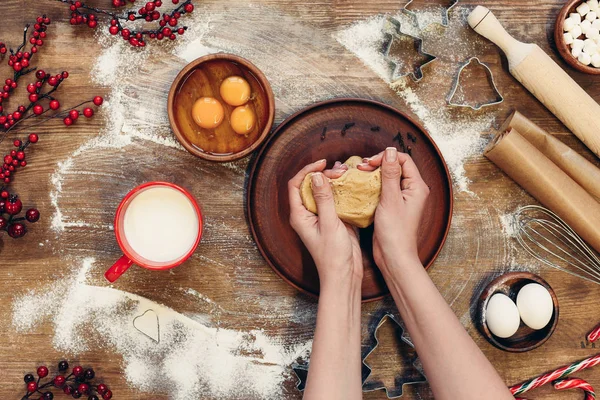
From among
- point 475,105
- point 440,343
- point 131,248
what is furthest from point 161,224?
point 475,105

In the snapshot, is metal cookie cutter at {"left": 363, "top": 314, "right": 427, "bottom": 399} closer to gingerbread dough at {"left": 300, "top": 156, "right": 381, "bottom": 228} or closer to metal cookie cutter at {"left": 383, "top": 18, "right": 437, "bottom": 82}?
gingerbread dough at {"left": 300, "top": 156, "right": 381, "bottom": 228}

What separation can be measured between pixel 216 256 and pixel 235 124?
0.32 metres

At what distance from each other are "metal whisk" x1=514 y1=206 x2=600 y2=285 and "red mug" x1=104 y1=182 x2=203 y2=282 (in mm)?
773

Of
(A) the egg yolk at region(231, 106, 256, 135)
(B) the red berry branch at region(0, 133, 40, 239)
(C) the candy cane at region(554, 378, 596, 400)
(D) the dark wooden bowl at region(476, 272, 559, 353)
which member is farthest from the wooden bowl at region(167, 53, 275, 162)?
(C) the candy cane at region(554, 378, 596, 400)

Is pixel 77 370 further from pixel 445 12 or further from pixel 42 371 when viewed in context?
pixel 445 12

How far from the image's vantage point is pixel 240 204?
3.89 feet

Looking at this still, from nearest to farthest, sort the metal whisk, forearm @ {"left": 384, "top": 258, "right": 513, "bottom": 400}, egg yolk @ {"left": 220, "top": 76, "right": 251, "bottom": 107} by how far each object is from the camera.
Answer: forearm @ {"left": 384, "top": 258, "right": 513, "bottom": 400}
egg yolk @ {"left": 220, "top": 76, "right": 251, "bottom": 107}
the metal whisk

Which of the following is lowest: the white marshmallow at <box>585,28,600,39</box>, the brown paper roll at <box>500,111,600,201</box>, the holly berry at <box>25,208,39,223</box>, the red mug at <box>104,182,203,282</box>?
the red mug at <box>104,182,203,282</box>

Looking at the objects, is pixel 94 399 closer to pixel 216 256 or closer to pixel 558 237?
pixel 216 256

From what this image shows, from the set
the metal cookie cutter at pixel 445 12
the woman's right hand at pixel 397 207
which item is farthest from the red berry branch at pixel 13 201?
the metal cookie cutter at pixel 445 12

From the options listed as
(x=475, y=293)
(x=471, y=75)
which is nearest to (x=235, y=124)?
(x=471, y=75)

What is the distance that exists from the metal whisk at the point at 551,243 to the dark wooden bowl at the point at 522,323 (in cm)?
8

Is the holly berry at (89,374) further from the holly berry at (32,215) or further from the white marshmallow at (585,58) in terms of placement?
→ the white marshmallow at (585,58)

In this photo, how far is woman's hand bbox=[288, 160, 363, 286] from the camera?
1080 millimetres
